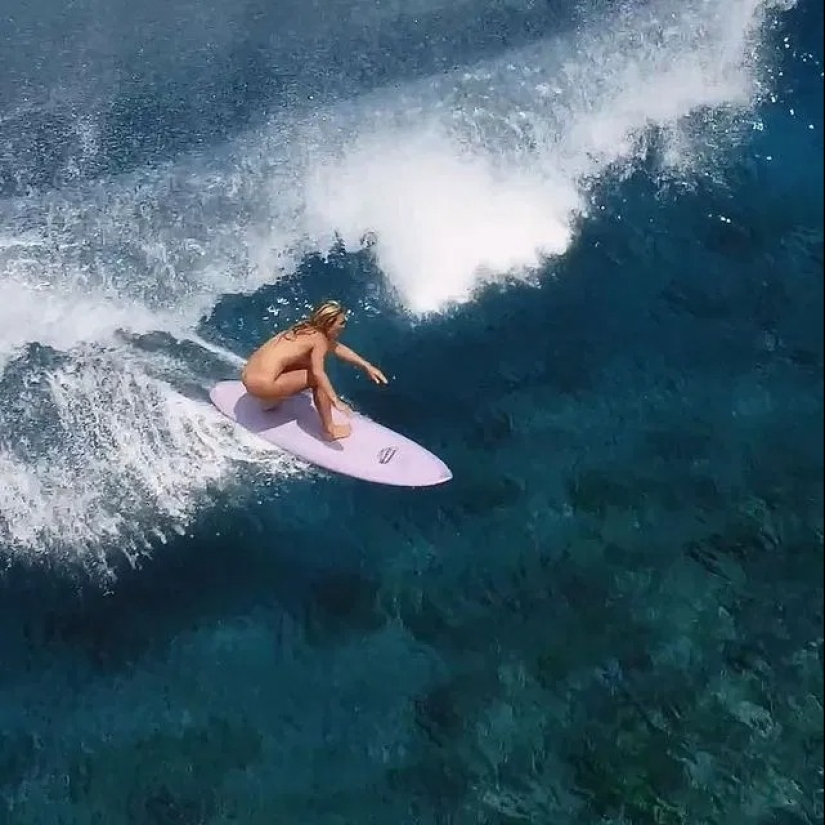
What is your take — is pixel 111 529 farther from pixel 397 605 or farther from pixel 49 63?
pixel 49 63

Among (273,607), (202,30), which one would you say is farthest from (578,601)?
(202,30)

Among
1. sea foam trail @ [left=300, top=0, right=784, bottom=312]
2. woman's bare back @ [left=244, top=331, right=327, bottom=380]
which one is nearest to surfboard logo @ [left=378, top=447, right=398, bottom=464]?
woman's bare back @ [left=244, top=331, right=327, bottom=380]

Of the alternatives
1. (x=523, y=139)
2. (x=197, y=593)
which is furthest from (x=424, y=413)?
(x=523, y=139)

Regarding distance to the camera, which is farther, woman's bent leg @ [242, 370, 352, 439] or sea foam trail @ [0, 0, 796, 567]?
sea foam trail @ [0, 0, 796, 567]

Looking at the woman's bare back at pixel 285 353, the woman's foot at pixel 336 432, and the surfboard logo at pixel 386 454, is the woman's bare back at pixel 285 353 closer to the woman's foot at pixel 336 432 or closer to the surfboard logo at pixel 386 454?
the woman's foot at pixel 336 432

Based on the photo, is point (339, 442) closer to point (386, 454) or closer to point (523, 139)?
point (386, 454)

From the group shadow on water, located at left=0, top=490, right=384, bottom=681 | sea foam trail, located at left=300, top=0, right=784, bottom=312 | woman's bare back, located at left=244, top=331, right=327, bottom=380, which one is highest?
sea foam trail, located at left=300, top=0, right=784, bottom=312

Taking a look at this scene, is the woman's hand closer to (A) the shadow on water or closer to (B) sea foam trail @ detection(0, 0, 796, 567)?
(B) sea foam trail @ detection(0, 0, 796, 567)
